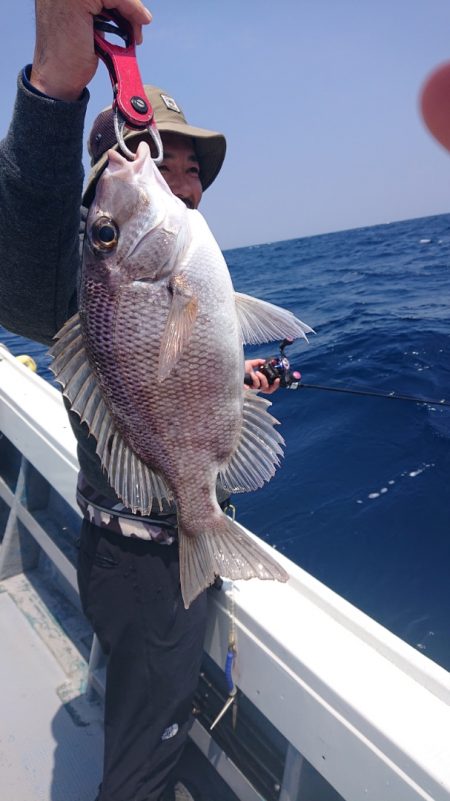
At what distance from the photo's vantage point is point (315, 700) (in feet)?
5.05

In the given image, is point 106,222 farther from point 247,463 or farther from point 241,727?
point 241,727

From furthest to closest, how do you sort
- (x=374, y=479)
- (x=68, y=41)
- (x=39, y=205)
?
1. (x=374, y=479)
2. (x=39, y=205)
3. (x=68, y=41)

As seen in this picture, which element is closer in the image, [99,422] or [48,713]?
[99,422]

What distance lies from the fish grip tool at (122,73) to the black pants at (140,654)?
4.25 feet

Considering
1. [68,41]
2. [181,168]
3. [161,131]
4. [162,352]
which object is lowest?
[162,352]

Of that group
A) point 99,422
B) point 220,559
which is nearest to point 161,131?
point 99,422

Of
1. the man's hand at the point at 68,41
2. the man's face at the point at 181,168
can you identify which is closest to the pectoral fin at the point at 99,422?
the man's hand at the point at 68,41

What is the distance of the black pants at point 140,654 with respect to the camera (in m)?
1.78

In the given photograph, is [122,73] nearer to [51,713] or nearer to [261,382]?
[261,382]

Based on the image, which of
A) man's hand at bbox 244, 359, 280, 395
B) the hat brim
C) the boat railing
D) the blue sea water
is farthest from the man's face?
the blue sea water

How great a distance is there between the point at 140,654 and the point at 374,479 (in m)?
3.18

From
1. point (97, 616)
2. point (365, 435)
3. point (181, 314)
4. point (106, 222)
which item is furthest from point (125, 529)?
point (365, 435)

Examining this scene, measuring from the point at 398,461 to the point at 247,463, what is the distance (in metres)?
3.54

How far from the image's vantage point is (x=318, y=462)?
A: 495 centimetres
